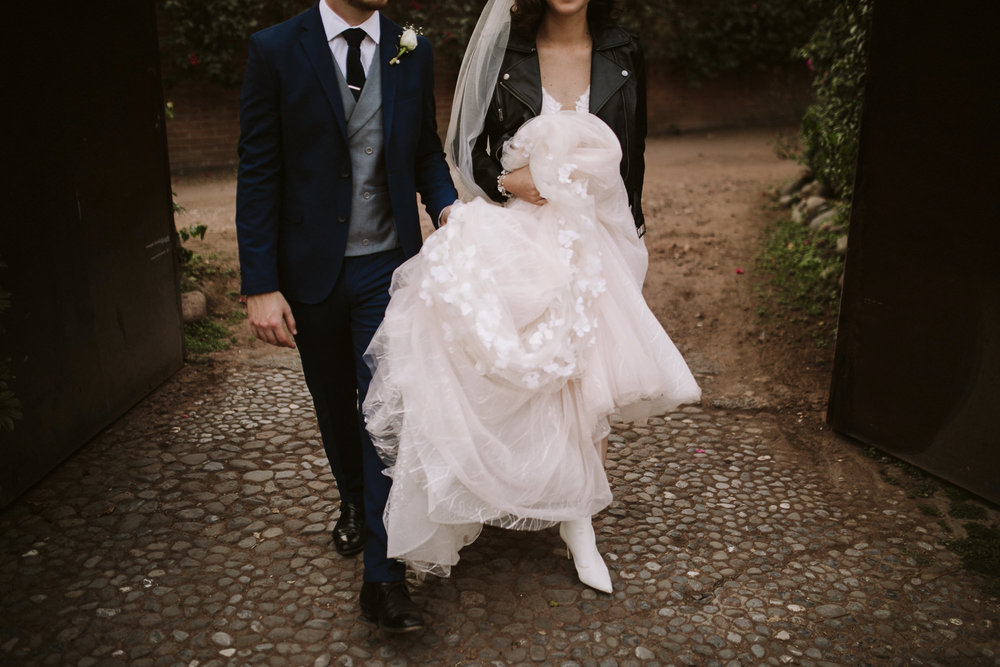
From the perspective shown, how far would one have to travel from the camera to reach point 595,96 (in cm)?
304

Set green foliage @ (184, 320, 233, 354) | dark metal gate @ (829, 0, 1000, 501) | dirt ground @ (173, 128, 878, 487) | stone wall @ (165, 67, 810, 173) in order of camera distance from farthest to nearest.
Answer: stone wall @ (165, 67, 810, 173), green foliage @ (184, 320, 233, 354), dirt ground @ (173, 128, 878, 487), dark metal gate @ (829, 0, 1000, 501)

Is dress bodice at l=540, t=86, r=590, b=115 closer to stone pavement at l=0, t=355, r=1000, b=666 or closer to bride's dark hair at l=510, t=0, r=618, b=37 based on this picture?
bride's dark hair at l=510, t=0, r=618, b=37

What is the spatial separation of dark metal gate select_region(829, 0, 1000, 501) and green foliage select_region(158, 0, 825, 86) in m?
8.38

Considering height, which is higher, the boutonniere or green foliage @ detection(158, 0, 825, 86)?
green foliage @ detection(158, 0, 825, 86)

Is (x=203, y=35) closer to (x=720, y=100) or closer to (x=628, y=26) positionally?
(x=628, y=26)

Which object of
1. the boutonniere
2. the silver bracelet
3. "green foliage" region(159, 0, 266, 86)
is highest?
"green foliage" region(159, 0, 266, 86)

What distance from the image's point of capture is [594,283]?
9.37 ft

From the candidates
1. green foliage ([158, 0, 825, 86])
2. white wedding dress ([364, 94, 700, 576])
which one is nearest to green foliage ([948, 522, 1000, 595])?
white wedding dress ([364, 94, 700, 576])

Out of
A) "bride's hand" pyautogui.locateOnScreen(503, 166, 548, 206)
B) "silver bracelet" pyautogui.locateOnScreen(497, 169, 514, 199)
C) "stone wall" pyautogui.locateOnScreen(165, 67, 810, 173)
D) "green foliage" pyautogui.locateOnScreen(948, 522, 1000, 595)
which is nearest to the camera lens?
"bride's hand" pyautogui.locateOnScreen(503, 166, 548, 206)

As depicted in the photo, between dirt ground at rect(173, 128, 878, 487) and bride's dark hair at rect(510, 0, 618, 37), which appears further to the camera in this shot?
dirt ground at rect(173, 128, 878, 487)

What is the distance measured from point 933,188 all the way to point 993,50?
613mm

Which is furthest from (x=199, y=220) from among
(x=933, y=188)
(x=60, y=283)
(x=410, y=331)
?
(x=933, y=188)

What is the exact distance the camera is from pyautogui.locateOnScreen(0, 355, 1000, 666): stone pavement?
2809 mm

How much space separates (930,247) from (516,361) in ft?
7.41
